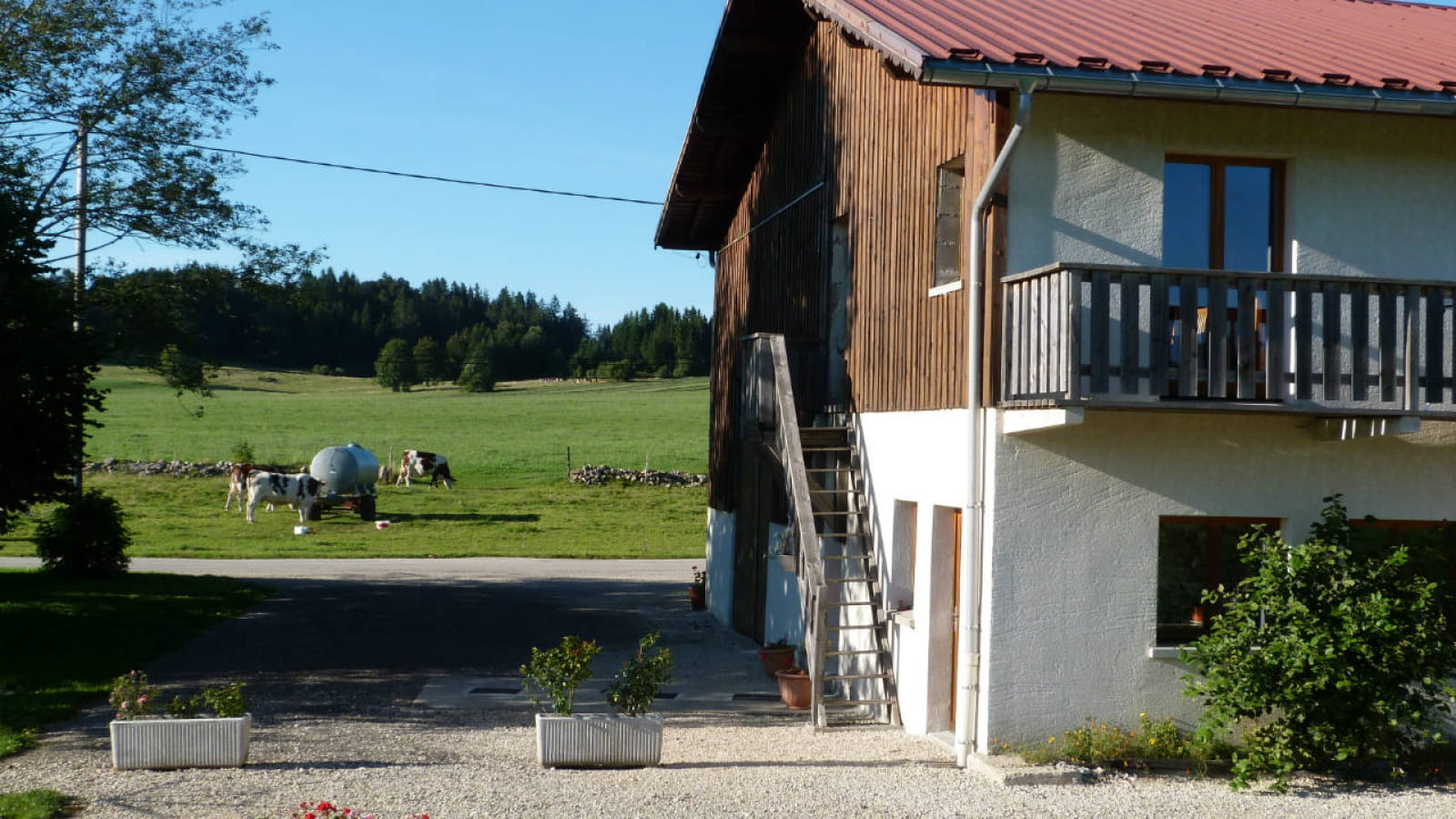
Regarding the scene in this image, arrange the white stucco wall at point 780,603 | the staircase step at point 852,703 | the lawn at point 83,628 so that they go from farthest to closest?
1. the white stucco wall at point 780,603
2. the lawn at point 83,628
3. the staircase step at point 852,703

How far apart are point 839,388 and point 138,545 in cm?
2379

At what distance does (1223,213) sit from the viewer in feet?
36.6

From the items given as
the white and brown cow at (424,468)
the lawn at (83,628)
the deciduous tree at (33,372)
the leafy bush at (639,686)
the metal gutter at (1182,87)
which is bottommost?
the lawn at (83,628)

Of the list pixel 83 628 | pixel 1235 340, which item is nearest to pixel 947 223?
pixel 1235 340

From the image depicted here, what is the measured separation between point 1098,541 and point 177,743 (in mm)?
7361

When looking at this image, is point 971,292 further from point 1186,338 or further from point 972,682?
point 972,682

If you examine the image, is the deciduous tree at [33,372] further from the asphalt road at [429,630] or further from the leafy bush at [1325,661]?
the leafy bush at [1325,661]

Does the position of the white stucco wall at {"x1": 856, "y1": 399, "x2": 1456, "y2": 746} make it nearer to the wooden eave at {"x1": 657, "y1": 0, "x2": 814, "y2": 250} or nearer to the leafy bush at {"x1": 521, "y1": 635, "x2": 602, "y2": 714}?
the leafy bush at {"x1": 521, "y1": 635, "x2": 602, "y2": 714}

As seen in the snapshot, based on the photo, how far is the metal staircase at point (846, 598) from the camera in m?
12.9

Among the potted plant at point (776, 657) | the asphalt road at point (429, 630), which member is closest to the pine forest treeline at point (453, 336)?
the asphalt road at point (429, 630)

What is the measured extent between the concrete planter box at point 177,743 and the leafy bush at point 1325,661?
7428 mm

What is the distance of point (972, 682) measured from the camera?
1069 centimetres

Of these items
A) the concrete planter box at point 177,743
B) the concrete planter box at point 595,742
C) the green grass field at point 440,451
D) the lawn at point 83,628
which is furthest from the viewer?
the green grass field at point 440,451

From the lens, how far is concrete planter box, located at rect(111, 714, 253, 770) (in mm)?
10344
